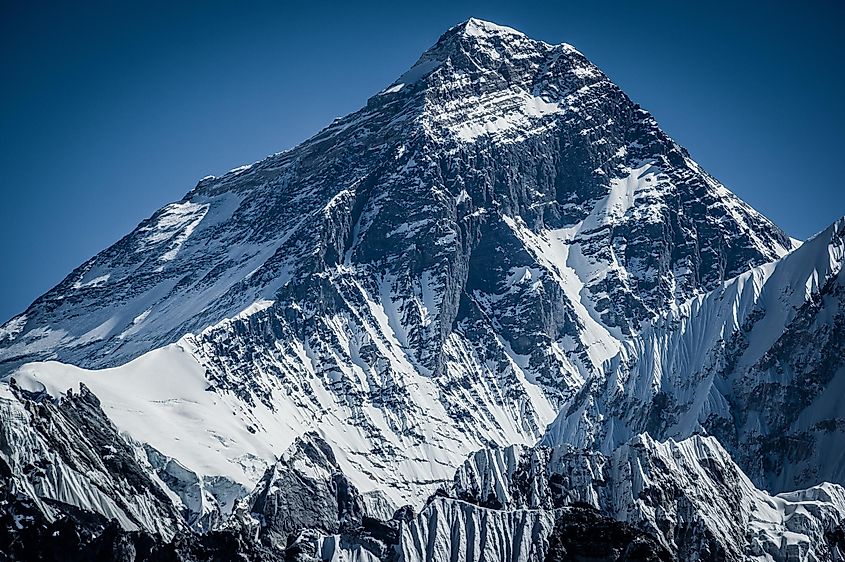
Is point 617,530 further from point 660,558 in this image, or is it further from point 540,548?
point 540,548

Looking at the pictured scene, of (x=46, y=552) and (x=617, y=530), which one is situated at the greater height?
(x=617, y=530)

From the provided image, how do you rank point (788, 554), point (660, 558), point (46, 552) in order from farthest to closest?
point (788, 554) → point (46, 552) → point (660, 558)

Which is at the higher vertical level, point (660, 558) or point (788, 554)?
point (788, 554)

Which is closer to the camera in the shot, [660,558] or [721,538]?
[660,558]

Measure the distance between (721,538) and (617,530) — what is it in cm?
5588

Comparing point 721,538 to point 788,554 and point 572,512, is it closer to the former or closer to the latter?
point 788,554

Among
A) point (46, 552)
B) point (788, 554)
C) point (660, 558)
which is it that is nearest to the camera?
point (660, 558)

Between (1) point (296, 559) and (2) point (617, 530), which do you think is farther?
(1) point (296, 559)

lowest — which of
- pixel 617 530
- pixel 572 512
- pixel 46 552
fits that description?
pixel 46 552

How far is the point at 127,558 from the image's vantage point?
183 metres

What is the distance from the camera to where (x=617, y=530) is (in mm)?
146000

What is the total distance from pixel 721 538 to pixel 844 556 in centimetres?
Answer: 1509

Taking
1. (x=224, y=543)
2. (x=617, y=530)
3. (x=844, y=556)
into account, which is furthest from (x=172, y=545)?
(x=844, y=556)

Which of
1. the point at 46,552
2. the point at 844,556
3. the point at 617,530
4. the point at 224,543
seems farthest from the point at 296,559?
the point at 844,556
